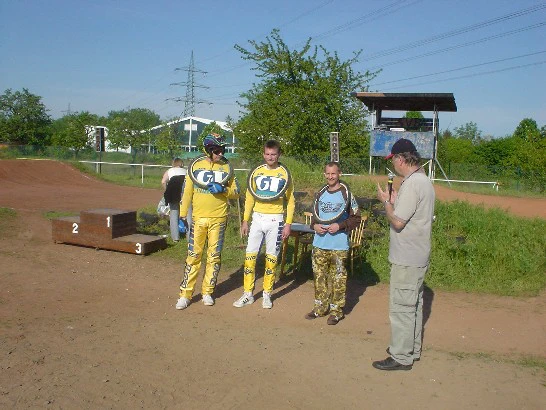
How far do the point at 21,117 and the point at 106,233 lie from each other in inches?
1953

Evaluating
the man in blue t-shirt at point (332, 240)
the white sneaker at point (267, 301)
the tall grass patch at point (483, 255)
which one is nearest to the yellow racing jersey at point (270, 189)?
the man in blue t-shirt at point (332, 240)

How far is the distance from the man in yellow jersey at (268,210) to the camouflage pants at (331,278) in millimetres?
546

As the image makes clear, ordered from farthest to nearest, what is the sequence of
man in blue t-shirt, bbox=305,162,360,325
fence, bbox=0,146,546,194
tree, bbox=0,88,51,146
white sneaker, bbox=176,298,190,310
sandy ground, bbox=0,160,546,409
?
tree, bbox=0,88,51,146 → fence, bbox=0,146,546,194 → white sneaker, bbox=176,298,190,310 → man in blue t-shirt, bbox=305,162,360,325 → sandy ground, bbox=0,160,546,409

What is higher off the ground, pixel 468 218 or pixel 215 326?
pixel 468 218

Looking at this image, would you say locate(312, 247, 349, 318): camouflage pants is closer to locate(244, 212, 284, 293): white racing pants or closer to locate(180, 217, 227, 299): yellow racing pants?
locate(244, 212, 284, 293): white racing pants

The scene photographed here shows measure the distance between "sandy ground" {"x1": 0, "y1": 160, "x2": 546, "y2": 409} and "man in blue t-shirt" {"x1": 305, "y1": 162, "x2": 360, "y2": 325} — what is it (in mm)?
243

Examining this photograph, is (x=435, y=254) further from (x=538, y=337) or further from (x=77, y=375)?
(x=77, y=375)

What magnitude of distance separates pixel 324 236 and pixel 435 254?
333 centimetres

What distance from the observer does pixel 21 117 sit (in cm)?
5362

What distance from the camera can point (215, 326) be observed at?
5.98 metres

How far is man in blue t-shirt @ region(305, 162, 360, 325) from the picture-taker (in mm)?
6367

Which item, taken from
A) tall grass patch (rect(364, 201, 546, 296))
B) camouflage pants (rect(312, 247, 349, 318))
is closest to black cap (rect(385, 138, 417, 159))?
camouflage pants (rect(312, 247, 349, 318))

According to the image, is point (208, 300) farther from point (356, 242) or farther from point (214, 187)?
point (356, 242)

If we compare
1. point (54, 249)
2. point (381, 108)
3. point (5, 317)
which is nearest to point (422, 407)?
point (5, 317)
